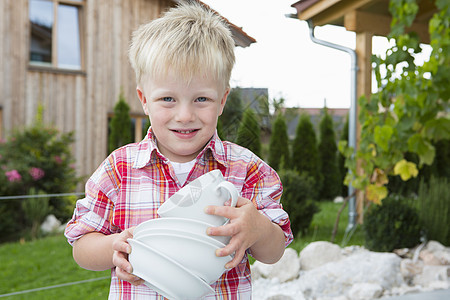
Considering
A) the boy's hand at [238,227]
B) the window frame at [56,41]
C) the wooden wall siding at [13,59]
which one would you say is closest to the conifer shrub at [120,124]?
the window frame at [56,41]

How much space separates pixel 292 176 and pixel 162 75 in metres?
3.71

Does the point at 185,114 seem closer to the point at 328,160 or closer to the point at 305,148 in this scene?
the point at 305,148

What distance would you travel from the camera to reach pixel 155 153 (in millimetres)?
1009

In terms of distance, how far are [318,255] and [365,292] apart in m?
0.65

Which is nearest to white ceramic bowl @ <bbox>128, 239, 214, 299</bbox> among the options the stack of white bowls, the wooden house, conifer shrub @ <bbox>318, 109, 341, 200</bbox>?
the stack of white bowls

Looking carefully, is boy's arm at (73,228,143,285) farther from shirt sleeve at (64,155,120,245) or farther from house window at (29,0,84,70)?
house window at (29,0,84,70)

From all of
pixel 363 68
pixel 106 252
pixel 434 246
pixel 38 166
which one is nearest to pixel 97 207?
pixel 106 252

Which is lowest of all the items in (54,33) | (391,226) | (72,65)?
(391,226)

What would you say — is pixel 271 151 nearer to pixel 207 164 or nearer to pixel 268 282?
pixel 268 282

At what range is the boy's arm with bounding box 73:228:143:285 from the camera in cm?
85

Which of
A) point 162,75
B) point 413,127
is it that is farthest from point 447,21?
point 162,75

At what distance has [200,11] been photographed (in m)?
1.03

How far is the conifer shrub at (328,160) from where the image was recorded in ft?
25.6

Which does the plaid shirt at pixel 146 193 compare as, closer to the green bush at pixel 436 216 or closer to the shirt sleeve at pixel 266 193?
the shirt sleeve at pixel 266 193
